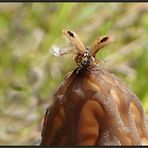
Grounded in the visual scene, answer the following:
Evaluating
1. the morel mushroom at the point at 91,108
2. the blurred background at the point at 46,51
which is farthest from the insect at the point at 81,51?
the blurred background at the point at 46,51

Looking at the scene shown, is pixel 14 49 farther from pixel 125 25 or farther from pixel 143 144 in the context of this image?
pixel 143 144

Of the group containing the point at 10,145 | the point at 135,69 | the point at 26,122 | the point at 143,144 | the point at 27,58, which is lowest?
the point at 143,144

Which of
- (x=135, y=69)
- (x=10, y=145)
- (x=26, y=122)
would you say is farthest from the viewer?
(x=135, y=69)

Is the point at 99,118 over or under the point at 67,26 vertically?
under

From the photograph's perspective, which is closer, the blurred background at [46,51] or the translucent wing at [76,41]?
the translucent wing at [76,41]

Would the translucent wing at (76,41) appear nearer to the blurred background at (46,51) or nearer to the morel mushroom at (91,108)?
the morel mushroom at (91,108)

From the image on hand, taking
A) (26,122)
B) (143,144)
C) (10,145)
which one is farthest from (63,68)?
(143,144)
